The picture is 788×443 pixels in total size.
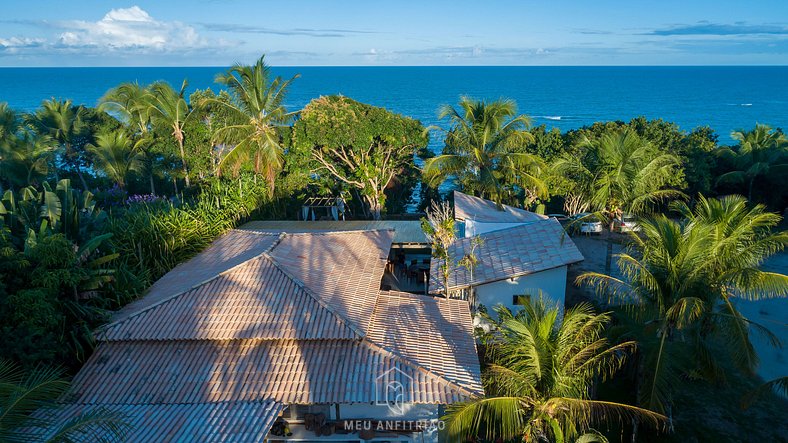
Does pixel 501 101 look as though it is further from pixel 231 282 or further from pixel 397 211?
pixel 231 282

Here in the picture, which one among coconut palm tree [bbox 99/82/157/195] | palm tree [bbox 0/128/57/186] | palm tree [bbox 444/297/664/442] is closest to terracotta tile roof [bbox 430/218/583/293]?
palm tree [bbox 444/297/664/442]

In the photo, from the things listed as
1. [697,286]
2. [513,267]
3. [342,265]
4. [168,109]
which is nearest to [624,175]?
[513,267]

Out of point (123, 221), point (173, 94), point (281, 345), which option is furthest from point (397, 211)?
point (281, 345)

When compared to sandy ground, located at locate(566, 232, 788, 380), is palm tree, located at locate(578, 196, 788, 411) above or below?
above

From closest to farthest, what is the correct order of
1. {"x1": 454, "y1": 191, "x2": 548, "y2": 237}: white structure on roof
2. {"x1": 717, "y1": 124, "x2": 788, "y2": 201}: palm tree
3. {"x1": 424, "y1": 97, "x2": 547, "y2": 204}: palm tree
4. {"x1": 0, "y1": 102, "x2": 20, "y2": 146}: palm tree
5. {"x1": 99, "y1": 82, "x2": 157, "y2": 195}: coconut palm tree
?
1. {"x1": 454, "y1": 191, "x2": 548, "y2": 237}: white structure on roof
2. {"x1": 424, "y1": 97, "x2": 547, "y2": 204}: palm tree
3. {"x1": 717, "y1": 124, "x2": 788, "y2": 201}: palm tree
4. {"x1": 0, "y1": 102, "x2": 20, "y2": 146}: palm tree
5. {"x1": 99, "y1": 82, "x2": 157, "y2": 195}: coconut palm tree

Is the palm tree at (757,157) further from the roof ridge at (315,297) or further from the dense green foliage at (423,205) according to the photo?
the roof ridge at (315,297)

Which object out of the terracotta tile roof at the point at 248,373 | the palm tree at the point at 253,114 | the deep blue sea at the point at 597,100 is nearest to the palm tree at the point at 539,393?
the terracotta tile roof at the point at 248,373

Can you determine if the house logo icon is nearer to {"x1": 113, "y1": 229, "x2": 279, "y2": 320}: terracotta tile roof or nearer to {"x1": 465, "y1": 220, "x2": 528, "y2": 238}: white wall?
{"x1": 113, "y1": 229, "x2": 279, "y2": 320}: terracotta tile roof
